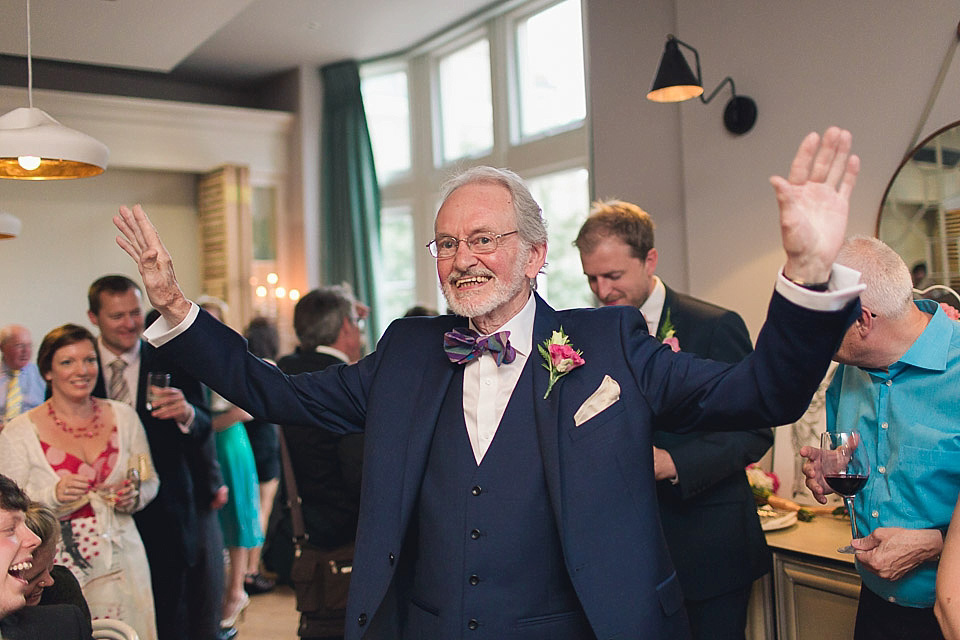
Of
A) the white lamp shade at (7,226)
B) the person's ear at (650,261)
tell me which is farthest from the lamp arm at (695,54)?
the white lamp shade at (7,226)

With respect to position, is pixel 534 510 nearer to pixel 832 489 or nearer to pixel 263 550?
pixel 832 489

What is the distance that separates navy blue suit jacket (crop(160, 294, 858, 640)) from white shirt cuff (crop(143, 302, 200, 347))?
16mm

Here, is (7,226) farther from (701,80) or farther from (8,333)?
(701,80)

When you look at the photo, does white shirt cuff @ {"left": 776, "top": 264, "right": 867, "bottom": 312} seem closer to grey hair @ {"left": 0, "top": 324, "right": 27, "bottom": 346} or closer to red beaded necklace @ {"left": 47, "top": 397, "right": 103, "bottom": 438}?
red beaded necklace @ {"left": 47, "top": 397, "right": 103, "bottom": 438}

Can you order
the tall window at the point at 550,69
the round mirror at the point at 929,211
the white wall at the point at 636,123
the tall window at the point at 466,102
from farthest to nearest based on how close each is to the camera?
the tall window at the point at 466,102 → the tall window at the point at 550,69 → the white wall at the point at 636,123 → the round mirror at the point at 929,211

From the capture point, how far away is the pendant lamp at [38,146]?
275 centimetres

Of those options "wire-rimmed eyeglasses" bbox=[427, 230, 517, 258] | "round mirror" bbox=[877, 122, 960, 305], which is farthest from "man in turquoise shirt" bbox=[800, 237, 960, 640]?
"round mirror" bbox=[877, 122, 960, 305]

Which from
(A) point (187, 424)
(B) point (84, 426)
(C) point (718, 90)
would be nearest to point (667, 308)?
(C) point (718, 90)

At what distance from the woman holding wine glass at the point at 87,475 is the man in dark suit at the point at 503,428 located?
1533 mm

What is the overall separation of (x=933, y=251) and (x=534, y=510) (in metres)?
2.18

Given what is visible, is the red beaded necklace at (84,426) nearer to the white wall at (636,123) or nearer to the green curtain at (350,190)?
the white wall at (636,123)

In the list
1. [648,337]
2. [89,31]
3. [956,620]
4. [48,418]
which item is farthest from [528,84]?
[956,620]

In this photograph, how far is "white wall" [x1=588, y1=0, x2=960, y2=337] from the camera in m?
3.26

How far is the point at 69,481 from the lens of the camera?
2.92 metres
